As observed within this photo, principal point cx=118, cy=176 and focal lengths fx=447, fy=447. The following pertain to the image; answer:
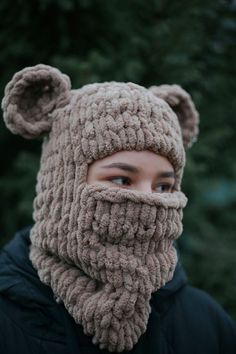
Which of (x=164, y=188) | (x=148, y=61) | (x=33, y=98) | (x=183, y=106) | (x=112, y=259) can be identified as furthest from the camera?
(x=148, y=61)

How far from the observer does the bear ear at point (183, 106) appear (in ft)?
6.54

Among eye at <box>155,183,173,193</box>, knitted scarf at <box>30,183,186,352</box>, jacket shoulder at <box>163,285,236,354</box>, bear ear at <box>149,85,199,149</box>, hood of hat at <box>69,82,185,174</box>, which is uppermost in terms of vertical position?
bear ear at <box>149,85,199,149</box>

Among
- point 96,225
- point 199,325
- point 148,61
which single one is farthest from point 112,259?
point 148,61

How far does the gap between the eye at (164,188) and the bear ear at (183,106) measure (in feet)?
1.09

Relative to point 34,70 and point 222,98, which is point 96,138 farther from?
point 222,98

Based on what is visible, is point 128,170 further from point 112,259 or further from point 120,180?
point 112,259

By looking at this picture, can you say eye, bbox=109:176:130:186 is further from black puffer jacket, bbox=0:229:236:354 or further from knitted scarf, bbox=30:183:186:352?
black puffer jacket, bbox=0:229:236:354

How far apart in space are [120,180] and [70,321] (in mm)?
565

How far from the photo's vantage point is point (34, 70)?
5.90ft

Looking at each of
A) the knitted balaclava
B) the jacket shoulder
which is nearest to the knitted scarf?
the knitted balaclava

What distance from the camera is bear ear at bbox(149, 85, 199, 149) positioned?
1993 millimetres

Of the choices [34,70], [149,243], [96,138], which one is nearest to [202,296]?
[149,243]

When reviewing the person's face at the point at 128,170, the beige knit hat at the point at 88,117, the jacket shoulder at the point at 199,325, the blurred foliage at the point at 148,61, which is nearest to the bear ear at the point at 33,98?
the beige knit hat at the point at 88,117

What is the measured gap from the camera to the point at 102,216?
1593mm
